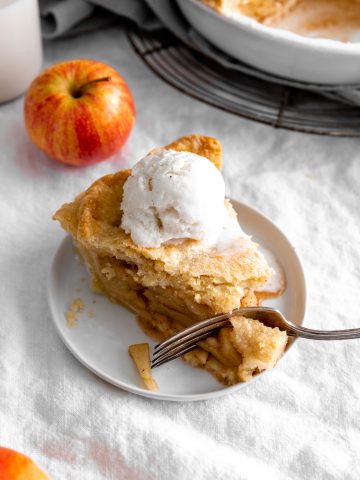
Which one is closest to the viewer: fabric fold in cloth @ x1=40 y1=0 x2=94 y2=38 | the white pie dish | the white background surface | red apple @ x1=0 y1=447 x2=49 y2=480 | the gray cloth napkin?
red apple @ x1=0 y1=447 x2=49 y2=480

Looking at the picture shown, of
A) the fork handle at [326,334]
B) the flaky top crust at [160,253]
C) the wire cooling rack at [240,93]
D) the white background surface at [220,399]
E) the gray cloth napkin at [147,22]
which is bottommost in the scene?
the white background surface at [220,399]

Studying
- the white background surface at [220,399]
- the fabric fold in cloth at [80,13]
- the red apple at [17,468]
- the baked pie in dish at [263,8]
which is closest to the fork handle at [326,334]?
the white background surface at [220,399]

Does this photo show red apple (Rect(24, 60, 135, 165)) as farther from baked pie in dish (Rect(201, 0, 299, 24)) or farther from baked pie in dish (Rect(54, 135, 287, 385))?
baked pie in dish (Rect(201, 0, 299, 24))

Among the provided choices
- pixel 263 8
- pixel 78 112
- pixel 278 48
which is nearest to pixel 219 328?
pixel 78 112

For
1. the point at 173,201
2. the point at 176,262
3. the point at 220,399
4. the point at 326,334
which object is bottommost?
the point at 220,399

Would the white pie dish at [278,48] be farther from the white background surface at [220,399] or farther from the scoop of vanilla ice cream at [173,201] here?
the scoop of vanilla ice cream at [173,201]

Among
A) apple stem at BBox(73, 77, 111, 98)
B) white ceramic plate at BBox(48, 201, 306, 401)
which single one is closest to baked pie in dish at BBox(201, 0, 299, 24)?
apple stem at BBox(73, 77, 111, 98)

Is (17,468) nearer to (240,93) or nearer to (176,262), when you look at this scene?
(176,262)
